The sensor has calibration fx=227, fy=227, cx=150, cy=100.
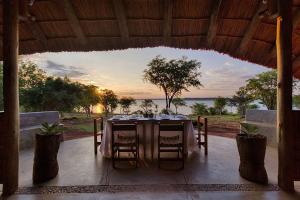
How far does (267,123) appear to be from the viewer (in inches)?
226

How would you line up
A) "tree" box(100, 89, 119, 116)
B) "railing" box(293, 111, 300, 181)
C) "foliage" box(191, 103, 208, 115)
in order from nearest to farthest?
1. "railing" box(293, 111, 300, 181)
2. "tree" box(100, 89, 119, 116)
3. "foliage" box(191, 103, 208, 115)

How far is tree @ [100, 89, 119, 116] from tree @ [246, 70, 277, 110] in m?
7.35

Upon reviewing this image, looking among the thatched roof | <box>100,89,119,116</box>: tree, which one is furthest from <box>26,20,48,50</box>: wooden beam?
<box>100,89,119,116</box>: tree

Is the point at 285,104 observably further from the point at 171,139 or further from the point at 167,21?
the point at 167,21

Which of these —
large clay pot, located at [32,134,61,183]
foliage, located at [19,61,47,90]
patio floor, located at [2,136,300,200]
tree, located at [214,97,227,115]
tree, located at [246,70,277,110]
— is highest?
foliage, located at [19,61,47,90]

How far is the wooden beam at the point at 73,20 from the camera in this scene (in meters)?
3.95

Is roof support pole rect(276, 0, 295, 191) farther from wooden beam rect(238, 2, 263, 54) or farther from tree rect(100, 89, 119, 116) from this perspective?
tree rect(100, 89, 119, 116)

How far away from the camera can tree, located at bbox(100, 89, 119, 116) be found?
13.4 metres

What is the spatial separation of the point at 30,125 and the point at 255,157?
541 cm

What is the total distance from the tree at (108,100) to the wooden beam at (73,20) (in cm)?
875

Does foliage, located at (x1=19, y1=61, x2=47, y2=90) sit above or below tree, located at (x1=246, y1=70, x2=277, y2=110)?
above

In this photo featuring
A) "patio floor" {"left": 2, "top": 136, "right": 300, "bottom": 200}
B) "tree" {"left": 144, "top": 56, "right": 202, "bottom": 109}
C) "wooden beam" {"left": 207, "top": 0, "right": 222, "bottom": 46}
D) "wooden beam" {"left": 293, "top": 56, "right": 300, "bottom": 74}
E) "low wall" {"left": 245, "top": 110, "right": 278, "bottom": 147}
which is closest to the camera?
"patio floor" {"left": 2, "top": 136, "right": 300, "bottom": 200}

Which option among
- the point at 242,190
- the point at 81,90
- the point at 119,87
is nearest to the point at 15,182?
the point at 242,190

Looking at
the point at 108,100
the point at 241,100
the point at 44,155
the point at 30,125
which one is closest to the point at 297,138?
the point at 44,155
